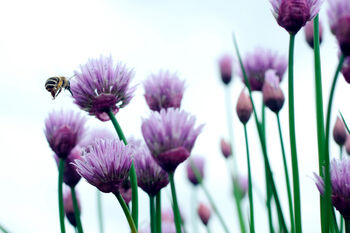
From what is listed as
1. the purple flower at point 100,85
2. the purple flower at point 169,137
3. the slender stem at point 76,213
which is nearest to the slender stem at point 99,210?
the slender stem at point 76,213

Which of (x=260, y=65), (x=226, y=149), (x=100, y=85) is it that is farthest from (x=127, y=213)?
(x=226, y=149)

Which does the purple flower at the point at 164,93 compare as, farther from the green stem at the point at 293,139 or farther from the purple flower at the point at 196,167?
the purple flower at the point at 196,167

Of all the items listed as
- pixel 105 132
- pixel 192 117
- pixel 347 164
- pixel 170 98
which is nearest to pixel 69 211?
pixel 105 132

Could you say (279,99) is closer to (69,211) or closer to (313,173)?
(313,173)

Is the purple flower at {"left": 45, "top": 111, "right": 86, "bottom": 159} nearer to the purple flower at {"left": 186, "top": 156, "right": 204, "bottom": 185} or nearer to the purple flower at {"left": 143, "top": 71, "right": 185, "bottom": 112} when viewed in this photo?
the purple flower at {"left": 143, "top": 71, "right": 185, "bottom": 112}

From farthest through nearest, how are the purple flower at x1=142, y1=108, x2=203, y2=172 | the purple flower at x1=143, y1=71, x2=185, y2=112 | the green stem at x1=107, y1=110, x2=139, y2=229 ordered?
the purple flower at x1=143, y1=71, x2=185, y2=112 < the green stem at x1=107, y1=110, x2=139, y2=229 < the purple flower at x1=142, y1=108, x2=203, y2=172

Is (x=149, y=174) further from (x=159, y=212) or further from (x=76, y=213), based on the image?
(x=76, y=213)

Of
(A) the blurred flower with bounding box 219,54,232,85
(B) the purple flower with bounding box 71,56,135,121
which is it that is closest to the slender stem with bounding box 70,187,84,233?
(B) the purple flower with bounding box 71,56,135,121
